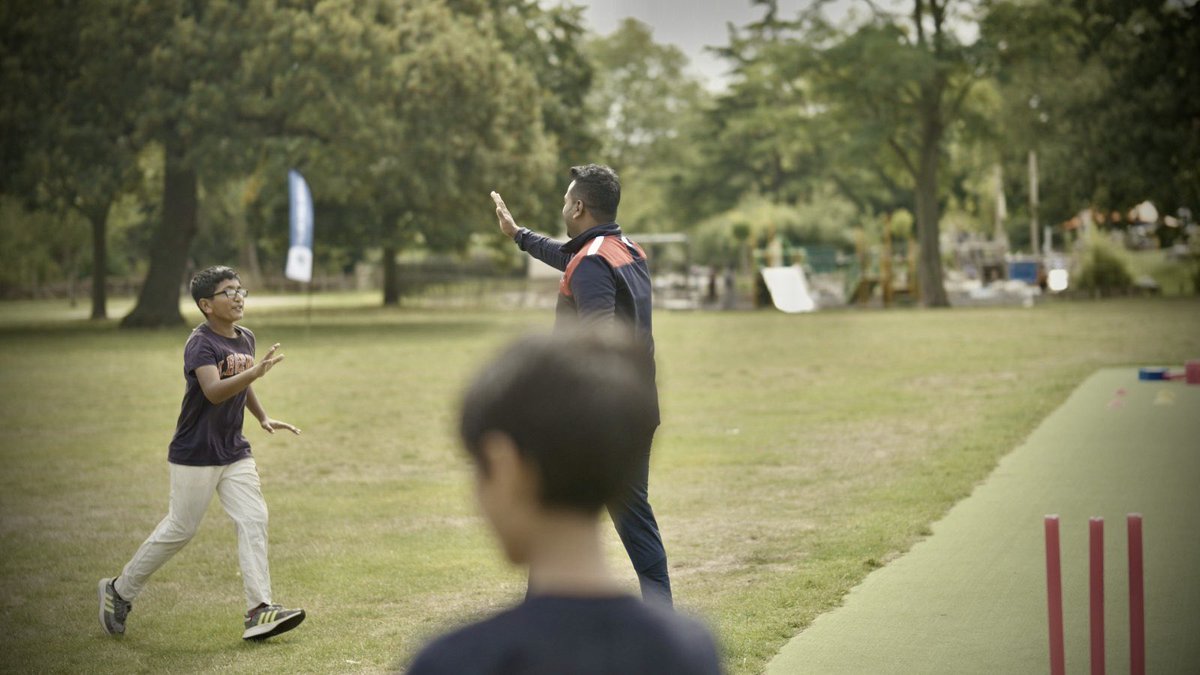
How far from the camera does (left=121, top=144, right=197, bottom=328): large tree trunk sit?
40719 mm

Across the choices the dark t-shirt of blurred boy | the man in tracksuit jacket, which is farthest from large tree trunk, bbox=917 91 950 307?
the dark t-shirt of blurred boy

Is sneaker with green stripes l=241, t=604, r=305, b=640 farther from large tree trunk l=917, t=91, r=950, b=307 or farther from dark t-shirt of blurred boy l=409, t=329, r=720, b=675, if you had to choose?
large tree trunk l=917, t=91, r=950, b=307

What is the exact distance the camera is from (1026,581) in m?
7.45

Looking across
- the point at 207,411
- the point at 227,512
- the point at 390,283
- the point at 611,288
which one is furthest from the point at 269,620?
the point at 390,283

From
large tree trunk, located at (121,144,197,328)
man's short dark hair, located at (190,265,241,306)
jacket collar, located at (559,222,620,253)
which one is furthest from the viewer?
large tree trunk, located at (121,144,197,328)

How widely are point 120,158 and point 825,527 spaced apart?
33.2 m

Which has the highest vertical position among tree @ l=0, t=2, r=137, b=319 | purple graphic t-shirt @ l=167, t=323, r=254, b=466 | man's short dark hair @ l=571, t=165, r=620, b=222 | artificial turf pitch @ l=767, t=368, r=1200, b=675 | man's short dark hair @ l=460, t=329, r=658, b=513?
tree @ l=0, t=2, r=137, b=319

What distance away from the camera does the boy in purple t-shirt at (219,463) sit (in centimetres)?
663

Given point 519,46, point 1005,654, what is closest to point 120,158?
point 519,46

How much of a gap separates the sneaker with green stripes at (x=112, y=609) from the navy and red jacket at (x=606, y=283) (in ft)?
9.12

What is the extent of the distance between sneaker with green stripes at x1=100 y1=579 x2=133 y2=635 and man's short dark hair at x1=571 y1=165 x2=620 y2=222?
10.2 ft

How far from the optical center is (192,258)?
8981 cm

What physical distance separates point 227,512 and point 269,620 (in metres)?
0.55

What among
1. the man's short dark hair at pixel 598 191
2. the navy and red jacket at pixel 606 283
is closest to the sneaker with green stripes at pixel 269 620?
the navy and red jacket at pixel 606 283
